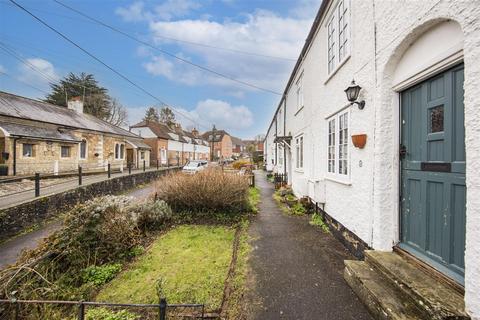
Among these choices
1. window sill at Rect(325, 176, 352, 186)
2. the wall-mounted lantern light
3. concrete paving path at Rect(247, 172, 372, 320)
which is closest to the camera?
concrete paving path at Rect(247, 172, 372, 320)

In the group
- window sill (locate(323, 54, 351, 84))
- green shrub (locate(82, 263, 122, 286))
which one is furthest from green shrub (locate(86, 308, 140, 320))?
window sill (locate(323, 54, 351, 84))

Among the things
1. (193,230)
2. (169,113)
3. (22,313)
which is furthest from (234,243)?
(169,113)

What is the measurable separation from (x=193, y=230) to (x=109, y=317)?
11.3 feet

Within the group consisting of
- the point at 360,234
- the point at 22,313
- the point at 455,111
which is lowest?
the point at 22,313

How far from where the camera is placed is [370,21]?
3.89 meters

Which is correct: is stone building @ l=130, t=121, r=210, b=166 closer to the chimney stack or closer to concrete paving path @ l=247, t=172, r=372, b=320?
the chimney stack

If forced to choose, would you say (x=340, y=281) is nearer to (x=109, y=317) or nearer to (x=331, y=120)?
(x=109, y=317)

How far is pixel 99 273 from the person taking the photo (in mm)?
3895

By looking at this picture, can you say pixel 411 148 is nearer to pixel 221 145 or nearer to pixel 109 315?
pixel 109 315

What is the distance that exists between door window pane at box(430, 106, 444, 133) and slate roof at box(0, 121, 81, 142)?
19.4m

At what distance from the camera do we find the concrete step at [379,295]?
229 cm

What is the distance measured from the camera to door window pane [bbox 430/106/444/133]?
8.71 ft

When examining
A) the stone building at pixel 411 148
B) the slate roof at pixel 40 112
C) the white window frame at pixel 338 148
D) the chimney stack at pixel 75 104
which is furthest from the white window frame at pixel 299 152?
the chimney stack at pixel 75 104

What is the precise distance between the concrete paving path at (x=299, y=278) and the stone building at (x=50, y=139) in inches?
509
